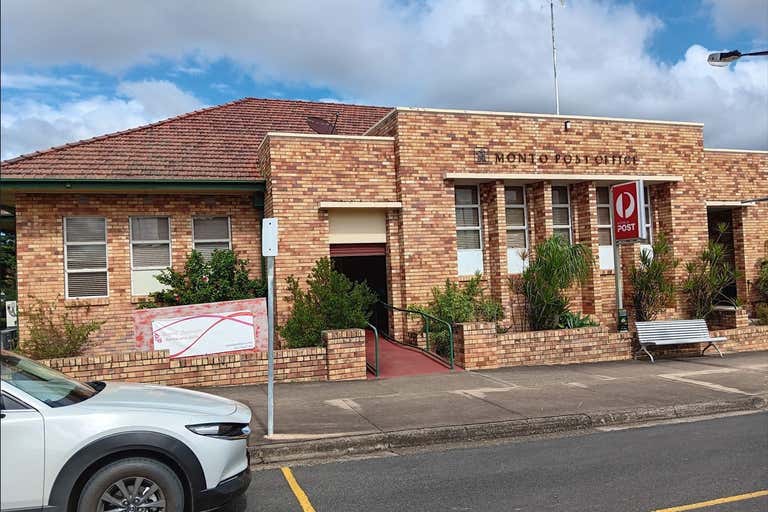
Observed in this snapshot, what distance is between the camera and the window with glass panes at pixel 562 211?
15.9 m

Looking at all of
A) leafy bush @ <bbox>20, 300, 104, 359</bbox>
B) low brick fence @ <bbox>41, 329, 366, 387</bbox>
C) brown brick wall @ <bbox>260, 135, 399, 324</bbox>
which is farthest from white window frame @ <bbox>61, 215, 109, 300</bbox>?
low brick fence @ <bbox>41, 329, 366, 387</bbox>

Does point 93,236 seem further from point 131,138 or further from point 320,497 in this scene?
point 320,497

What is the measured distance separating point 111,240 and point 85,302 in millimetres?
1412

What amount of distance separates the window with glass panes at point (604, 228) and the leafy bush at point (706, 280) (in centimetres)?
187

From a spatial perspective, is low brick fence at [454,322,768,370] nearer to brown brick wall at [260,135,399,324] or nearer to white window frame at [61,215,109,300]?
brown brick wall at [260,135,399,324]

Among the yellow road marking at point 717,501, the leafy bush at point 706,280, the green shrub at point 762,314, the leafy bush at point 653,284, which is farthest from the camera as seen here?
the green shrub at point 762,314

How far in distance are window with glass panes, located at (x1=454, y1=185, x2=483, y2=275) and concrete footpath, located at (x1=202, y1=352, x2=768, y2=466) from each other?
136 inches

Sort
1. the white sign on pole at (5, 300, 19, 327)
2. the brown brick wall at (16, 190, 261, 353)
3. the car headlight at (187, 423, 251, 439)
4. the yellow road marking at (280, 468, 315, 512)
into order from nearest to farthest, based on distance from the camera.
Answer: the car headlight at (187, 423, 251, 439) → the yellow road marking at (280, 468, 315, 512) → the brown brick wall at (16, 190, 261, 353) → the white sign on pole at (5, 300, 19, 327)

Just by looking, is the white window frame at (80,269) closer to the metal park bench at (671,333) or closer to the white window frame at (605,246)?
the metal park bench at (671,333)

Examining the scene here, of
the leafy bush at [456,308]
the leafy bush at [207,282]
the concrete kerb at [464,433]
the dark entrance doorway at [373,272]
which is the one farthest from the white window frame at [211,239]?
the concrete kerb at [464,433]

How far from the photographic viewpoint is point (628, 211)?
14375 millimetres

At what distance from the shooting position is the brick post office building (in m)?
→ 13.1

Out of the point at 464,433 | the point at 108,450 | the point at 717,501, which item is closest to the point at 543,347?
the point at 464,433

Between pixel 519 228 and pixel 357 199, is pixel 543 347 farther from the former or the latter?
pixel 357 199
